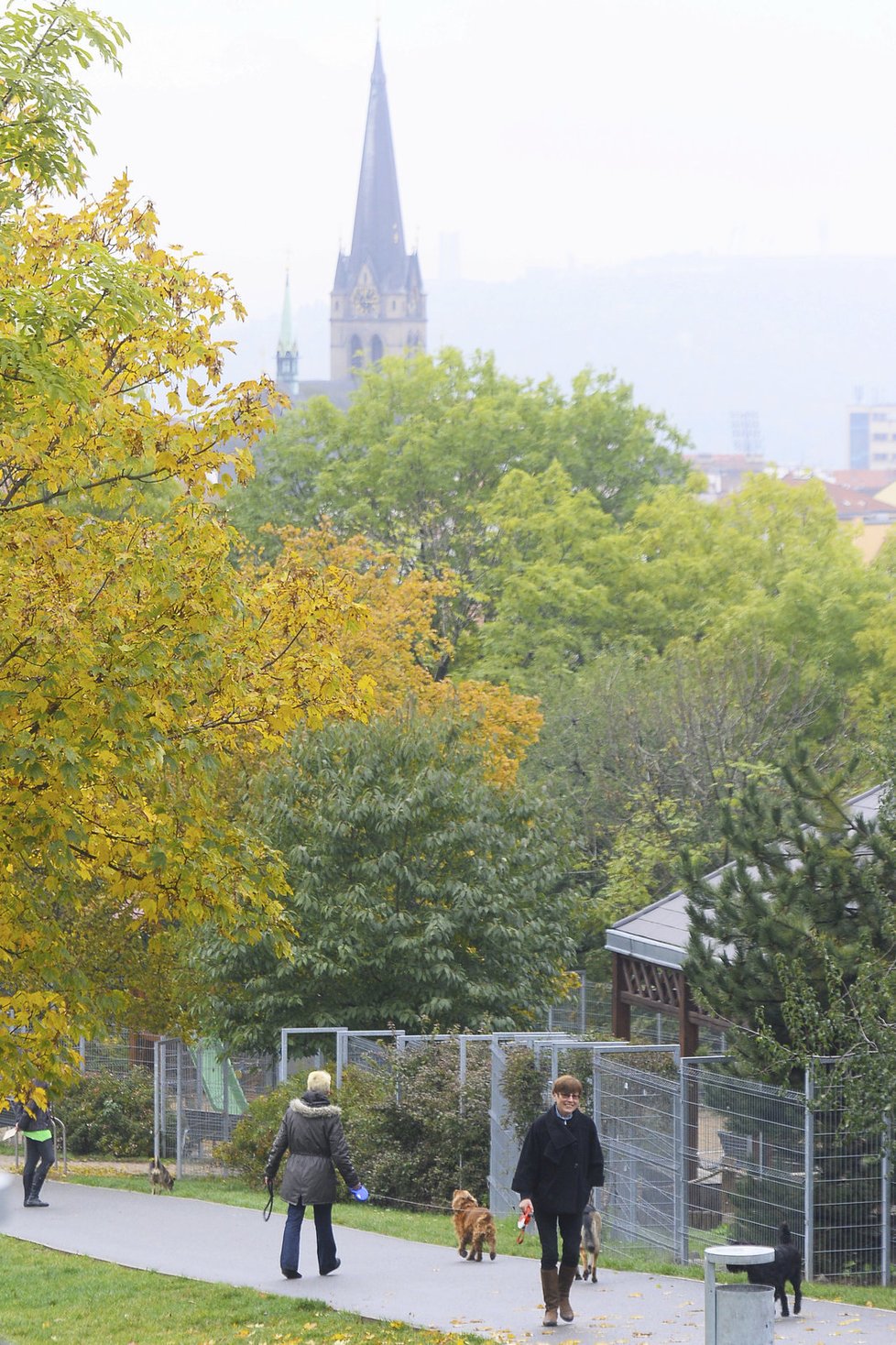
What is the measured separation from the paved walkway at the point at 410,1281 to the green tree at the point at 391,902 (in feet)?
13.3

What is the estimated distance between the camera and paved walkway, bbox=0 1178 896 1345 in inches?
406

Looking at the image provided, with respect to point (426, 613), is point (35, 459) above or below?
below

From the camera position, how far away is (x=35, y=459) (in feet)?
31.2

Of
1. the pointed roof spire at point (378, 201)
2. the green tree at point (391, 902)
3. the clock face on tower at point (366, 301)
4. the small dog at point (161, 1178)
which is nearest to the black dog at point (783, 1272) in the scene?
the small dog at point (161, 1178)

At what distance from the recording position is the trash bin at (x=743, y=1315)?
7.76 metres

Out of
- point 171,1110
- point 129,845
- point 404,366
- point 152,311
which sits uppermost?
point 404,366

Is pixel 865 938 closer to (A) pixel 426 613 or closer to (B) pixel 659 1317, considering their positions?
(B) pixel 659 1317

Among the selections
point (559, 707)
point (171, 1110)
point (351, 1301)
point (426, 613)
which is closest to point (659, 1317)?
point (351, 1301)

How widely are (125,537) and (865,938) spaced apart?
6310 mm

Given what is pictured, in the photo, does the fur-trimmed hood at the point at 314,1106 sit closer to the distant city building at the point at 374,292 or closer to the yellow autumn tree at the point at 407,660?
the yellow autumn tree at the point at 407,660

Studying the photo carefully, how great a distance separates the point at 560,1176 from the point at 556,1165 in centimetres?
7

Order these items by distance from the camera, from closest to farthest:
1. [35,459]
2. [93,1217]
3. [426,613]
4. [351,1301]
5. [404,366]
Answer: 1. [35,459]
2. [351,1301]
3. [93,1217]
4. [426,613]
5. [404,366]

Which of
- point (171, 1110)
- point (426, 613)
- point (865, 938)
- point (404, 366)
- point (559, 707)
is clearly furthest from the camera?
point (404, 366)

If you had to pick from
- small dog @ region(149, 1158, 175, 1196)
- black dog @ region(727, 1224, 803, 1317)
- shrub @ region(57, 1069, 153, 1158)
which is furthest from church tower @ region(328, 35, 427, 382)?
black dog @ region(727, 1224, 803, 1317)
